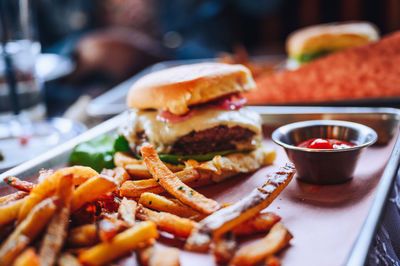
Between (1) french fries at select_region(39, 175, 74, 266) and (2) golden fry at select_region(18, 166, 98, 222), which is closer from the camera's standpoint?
(1) french fries at select_region(39, 175, 74, 266)

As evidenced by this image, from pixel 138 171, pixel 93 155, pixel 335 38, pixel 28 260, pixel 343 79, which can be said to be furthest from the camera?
pixel 335 38

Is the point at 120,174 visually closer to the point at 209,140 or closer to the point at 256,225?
the point at 209,140

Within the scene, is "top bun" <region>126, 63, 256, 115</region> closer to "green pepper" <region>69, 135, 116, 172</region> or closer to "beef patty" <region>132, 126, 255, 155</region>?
"beef patty" <region>132, 126, 255, 155</region>

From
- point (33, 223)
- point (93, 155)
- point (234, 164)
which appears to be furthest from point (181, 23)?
point (33, 223)

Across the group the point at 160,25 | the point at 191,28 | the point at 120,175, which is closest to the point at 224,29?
the point at 191,28

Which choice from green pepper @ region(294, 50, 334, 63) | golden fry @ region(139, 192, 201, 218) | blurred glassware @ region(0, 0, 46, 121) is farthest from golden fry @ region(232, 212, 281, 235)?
green pepper @ region(294, 50, 334, 63)

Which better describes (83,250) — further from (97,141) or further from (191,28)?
(191,28)

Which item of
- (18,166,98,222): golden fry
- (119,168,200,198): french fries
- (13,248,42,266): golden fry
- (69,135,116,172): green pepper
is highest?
(18,166,98,222): golden fry
